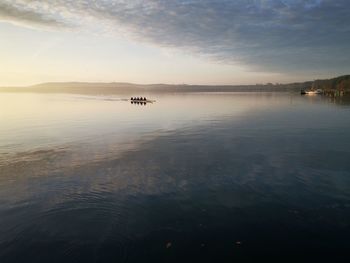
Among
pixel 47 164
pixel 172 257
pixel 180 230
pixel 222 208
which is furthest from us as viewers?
pixel 47 164

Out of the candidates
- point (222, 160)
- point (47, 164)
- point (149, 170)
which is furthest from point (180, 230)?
point (47, 164)

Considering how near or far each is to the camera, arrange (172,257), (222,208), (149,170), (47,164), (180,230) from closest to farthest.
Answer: (172,257) < (180,230) < (222,208) < (149,170) < (47,164)

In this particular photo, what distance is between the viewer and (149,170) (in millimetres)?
19062

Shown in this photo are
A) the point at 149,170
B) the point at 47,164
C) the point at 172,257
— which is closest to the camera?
the point at 172,257

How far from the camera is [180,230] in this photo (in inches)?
443

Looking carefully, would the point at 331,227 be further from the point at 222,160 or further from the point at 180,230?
the point at 222,160

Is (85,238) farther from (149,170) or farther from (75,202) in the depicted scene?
(149,170)

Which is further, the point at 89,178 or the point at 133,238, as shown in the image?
the point at 89,178

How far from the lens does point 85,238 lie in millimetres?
10664

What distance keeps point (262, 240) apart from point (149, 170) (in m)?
10.2

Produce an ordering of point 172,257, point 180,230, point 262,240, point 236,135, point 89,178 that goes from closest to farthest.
A: point 172,257 → point 262,240 → point 180,230 → point 89,178 → point 236,135

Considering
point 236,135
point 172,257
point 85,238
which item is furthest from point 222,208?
point 236,135

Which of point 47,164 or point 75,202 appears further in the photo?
point 47,164

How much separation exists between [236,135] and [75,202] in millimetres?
22964
